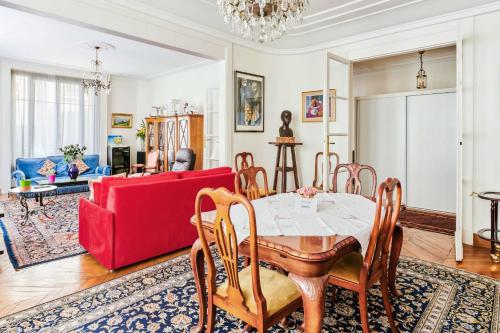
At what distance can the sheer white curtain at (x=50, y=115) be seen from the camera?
6.41 meters

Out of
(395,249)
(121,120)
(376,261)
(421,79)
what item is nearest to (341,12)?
(421,79)

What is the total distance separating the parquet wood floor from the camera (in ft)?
7.65

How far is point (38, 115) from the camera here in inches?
262

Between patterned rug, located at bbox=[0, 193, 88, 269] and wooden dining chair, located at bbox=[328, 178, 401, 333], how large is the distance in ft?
9.12

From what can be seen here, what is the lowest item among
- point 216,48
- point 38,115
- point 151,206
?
point 151,206

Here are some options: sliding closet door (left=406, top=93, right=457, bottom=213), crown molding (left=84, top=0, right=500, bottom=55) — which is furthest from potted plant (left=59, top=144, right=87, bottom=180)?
sliding closet door (left=406, top=93, right=457, bottom=213)

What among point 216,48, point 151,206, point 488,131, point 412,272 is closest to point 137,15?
point 216,48

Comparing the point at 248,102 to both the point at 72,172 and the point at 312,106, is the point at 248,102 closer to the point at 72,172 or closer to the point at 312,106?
the point at 312,106

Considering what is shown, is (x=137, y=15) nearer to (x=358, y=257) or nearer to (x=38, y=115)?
(x=358, y=257)

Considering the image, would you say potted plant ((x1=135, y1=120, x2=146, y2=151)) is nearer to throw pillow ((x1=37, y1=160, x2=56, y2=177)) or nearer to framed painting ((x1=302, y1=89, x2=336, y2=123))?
throw pillow ((x1=37, y1=160, x2=56, y2=177))

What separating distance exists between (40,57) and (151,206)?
5.30 m

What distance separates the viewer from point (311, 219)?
1.93 metres

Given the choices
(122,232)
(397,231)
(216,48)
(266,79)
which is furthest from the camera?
(266,79)

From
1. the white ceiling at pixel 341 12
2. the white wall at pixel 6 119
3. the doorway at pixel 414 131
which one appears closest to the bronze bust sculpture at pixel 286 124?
the white ceiling at pixel 341 12
